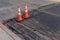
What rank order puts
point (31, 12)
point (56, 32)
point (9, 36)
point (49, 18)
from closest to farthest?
point (9, 36) < point (56, 32) < point (49, 18) < point (31, 12)

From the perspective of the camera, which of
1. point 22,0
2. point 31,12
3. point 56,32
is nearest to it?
point 56,32

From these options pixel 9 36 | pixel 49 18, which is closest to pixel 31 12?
pixel 49 18

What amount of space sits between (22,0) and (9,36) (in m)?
10.3

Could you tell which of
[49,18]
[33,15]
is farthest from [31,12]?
[49,18]

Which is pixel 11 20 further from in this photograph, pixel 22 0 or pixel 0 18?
pixel 22 0

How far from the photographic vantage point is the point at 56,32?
24.6 feet

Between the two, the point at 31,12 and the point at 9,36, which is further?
the point at 31,12

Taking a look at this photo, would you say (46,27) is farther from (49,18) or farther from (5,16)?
(5,16)

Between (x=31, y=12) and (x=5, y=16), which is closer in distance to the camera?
(x=5, y=16)

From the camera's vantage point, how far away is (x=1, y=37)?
6672 millimetres

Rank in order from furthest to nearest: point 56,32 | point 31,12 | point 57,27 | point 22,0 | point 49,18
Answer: point 22,0 → point 31,12 → point 49,18 → point 57,27 → point 56,32

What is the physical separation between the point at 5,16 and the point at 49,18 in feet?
10.7

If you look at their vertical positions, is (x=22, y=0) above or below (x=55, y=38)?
below

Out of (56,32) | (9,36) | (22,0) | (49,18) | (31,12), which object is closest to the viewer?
Answer: (9,36)
